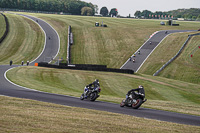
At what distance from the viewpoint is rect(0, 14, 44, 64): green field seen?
76131 millimetres

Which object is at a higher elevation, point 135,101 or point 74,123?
point 74,123

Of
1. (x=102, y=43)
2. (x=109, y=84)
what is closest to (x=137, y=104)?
(x=109, y=84)

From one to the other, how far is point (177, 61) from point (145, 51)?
552 inches

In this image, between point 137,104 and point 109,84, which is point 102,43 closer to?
point 109,84

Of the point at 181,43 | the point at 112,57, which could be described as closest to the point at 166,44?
the point at 181,43

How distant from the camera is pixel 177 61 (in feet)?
232

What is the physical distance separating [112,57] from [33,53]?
21071mm

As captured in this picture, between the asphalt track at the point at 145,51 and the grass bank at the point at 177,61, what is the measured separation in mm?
1400

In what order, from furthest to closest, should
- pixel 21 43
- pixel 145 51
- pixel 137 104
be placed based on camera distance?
pixel 21 43
pixel 145 51
pixel 137 104

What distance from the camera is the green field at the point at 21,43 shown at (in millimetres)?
76131

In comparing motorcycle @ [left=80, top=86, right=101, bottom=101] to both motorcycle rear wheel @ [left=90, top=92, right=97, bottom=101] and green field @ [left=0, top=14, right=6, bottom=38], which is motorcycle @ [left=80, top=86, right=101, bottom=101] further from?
green field @ [left=0, top=14, right=6, bottom=38]

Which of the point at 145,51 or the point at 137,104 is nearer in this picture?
the point at 137,104

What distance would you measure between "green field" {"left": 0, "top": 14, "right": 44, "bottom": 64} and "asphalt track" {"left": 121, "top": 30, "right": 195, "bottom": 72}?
24.9 meters

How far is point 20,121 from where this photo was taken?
1293cm
